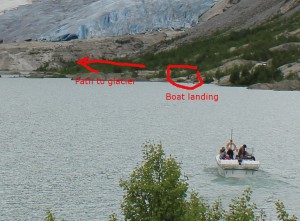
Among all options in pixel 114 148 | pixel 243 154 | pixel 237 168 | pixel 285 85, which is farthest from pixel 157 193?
pixel 285 85

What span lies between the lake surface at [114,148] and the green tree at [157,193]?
12867mm

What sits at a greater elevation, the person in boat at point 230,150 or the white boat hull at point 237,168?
the person in boat at point 230,150

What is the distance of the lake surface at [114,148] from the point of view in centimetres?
3784

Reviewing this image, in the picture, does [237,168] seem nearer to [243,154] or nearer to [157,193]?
[243,154]

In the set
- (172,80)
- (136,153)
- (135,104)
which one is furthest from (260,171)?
(172,80)

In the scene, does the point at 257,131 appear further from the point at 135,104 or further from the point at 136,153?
the point at 135,104

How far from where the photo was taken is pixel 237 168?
4603 cm

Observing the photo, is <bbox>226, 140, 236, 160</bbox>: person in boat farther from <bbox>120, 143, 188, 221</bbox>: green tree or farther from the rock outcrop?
the rock outcrop

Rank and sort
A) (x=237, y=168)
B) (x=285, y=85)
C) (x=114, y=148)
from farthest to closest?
(x=285, y=85)
(x=114, y=148)
(x=237, y=168)

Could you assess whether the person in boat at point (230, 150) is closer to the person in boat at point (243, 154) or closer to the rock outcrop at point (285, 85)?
the person in boat at point (243, 154)

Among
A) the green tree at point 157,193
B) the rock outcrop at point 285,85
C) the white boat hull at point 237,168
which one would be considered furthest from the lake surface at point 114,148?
the rock outcrop at point 285,85

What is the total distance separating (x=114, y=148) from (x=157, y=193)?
3891 centimetres

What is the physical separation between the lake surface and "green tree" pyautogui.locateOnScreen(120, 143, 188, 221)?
1287cm

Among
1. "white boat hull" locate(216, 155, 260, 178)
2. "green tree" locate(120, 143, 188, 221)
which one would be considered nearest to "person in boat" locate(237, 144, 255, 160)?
"white boat hull" locate(216, 155, 260, 178)
